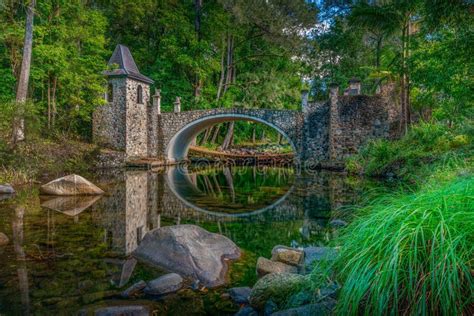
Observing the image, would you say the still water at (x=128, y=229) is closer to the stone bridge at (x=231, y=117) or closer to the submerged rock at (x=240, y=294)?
the submerged rock at (x=240, y=294)

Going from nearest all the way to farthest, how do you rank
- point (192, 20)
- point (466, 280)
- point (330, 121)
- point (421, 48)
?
point (466, 280)
point (421, 48)
point (330, 121)
point (192, 20)

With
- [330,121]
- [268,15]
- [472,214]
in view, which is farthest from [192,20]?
[472,214]

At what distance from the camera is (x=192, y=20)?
25859mm

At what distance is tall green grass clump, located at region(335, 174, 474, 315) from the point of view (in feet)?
7.27

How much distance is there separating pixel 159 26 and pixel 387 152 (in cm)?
1782

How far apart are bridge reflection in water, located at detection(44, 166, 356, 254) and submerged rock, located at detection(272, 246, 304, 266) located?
1130mm

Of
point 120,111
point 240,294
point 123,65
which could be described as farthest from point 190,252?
point 123,65

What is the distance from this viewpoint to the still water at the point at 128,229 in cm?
419

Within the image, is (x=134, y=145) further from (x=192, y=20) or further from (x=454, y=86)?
(x=454, y=86)

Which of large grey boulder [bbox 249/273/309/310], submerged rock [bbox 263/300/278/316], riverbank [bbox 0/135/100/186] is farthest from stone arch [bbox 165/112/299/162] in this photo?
submerged rock [bbox 263/300/278/316]

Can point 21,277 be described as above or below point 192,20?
below

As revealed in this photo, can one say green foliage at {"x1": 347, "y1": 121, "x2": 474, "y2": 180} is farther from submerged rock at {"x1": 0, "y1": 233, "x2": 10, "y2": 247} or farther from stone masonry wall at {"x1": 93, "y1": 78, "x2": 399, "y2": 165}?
submerged rock at {"x1": 0, "y1": 233, "x2": 10, "y2": 247}

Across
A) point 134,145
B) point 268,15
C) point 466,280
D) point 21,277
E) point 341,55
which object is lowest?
point 21,277

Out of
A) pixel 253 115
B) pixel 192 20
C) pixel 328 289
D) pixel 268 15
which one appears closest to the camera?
pixel 328 289
